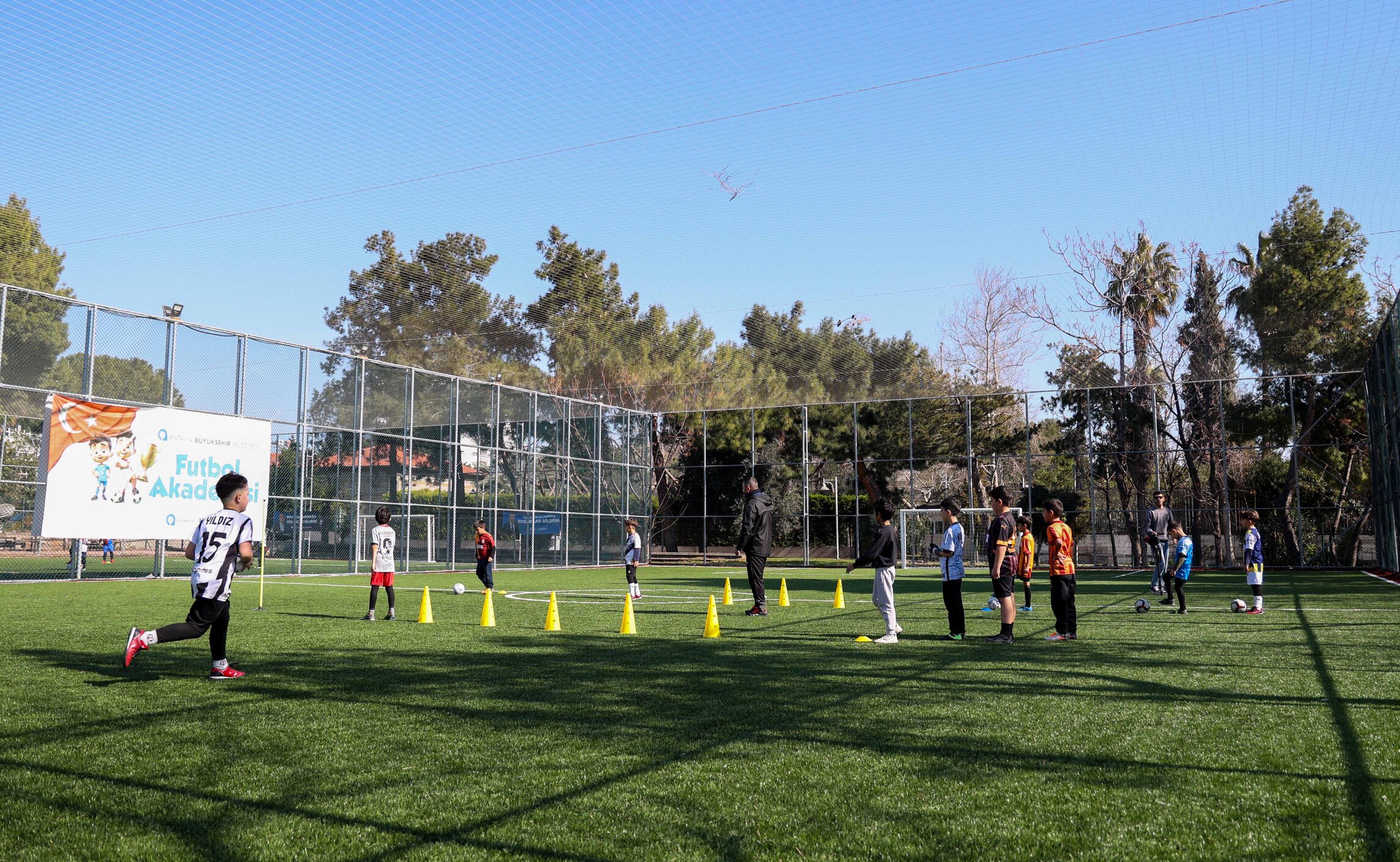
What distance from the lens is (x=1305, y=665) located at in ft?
30.4

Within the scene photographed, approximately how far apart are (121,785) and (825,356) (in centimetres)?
4026

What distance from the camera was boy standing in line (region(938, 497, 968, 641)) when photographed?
11523 mm

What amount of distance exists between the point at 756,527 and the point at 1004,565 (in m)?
4.40

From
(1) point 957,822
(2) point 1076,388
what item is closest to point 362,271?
(2) point 1076,388

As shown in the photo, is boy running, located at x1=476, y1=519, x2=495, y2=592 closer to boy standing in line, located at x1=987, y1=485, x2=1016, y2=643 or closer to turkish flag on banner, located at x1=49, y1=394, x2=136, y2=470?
boy standing in line, located at x1=987, y1=485, x2=1016, y2=643

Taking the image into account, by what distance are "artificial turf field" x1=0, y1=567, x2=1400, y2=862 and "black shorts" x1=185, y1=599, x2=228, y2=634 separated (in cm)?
43

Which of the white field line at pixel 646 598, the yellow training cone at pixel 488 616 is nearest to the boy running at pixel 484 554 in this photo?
the white field line at pixel 646 598

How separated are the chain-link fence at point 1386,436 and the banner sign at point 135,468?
27797 millimetres

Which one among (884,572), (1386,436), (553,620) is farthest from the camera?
(1386,436)

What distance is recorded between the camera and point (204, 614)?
8.27 meters

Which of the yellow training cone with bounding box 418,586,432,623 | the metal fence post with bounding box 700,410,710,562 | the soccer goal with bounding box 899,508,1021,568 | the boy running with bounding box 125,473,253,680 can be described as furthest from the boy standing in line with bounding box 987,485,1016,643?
the metal fence post with bounding box 700,410,710,562

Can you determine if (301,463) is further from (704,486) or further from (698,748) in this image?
(698,748)

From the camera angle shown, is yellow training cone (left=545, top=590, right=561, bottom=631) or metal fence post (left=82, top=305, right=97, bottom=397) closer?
yellow training cone (left=545, top=590, right=561, bottom=631)

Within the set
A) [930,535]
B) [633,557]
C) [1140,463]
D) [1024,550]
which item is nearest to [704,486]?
[930,535]
